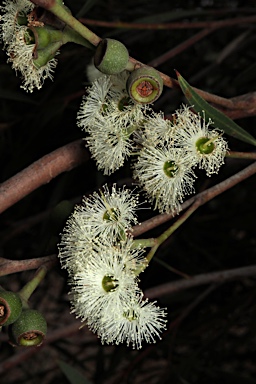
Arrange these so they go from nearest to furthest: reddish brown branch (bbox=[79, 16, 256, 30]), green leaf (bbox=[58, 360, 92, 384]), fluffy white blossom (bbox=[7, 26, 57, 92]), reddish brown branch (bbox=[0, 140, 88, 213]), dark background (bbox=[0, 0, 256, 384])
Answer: fluffy white blossom (bbox=[7, 26, 57, 92]), reddish brown branch (bbox=[0, 140, 88, 213]), green leaf (bbox=[58, 360, 92, 384]), reddish brown branch (bbox=[79, 16, 256, 30]), dark background (bbox=[0, 0, 256, 384])

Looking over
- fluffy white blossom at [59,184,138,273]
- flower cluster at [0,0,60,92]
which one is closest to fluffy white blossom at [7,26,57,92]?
flower cluster at [0,0,60,92]

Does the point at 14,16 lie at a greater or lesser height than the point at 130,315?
greater

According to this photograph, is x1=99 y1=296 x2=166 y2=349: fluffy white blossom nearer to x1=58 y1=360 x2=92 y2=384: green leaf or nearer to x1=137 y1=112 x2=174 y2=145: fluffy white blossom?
x1=137 y1=112 x2=174 y2=145: fluffy white blossom

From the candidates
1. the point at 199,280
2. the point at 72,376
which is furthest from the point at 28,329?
the point at 199,280

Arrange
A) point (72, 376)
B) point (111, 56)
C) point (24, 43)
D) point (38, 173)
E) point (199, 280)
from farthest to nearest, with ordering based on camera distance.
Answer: point (199, 280)
point (72, 376)
point (38, 173)
point (24, 43)
point (111, 56)

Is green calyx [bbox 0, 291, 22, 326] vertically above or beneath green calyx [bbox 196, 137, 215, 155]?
beneath

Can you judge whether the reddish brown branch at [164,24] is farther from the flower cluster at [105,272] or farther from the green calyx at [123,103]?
the flower cluster at [105,272]

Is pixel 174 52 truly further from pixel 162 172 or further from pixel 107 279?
pixel 107 279
